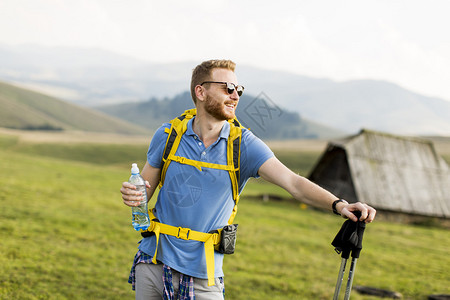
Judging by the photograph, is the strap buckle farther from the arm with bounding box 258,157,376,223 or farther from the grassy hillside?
the grassy hillside

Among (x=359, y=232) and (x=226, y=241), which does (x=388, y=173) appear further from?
(x=226, y=241)

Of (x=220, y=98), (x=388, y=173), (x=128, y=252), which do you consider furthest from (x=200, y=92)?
(x=388, y=173)

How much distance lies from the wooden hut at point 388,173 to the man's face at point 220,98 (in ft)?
88.0

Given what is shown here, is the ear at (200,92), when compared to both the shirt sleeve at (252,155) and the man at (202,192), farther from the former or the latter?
the shirt sleeve at (252,155)

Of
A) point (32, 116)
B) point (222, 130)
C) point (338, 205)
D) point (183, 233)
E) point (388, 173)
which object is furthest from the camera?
point (32, 116)

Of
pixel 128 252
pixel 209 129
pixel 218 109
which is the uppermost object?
pixel 218 109

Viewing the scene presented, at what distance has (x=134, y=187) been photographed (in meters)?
3.33

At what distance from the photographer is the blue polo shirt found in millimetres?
3455

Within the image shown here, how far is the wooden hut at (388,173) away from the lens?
2923 centimetres

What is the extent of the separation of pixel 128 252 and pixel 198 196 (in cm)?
939

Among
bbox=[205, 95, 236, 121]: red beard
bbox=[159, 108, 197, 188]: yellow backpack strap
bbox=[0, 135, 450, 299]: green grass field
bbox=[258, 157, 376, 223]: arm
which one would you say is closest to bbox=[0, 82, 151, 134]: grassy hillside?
bbox=[0, 135, 450, 299]: green grass field

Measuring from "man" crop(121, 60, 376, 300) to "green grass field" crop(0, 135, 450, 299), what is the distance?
16.3 ft

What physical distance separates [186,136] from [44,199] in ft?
57.3

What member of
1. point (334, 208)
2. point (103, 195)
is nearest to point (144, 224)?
point (334, 208)
